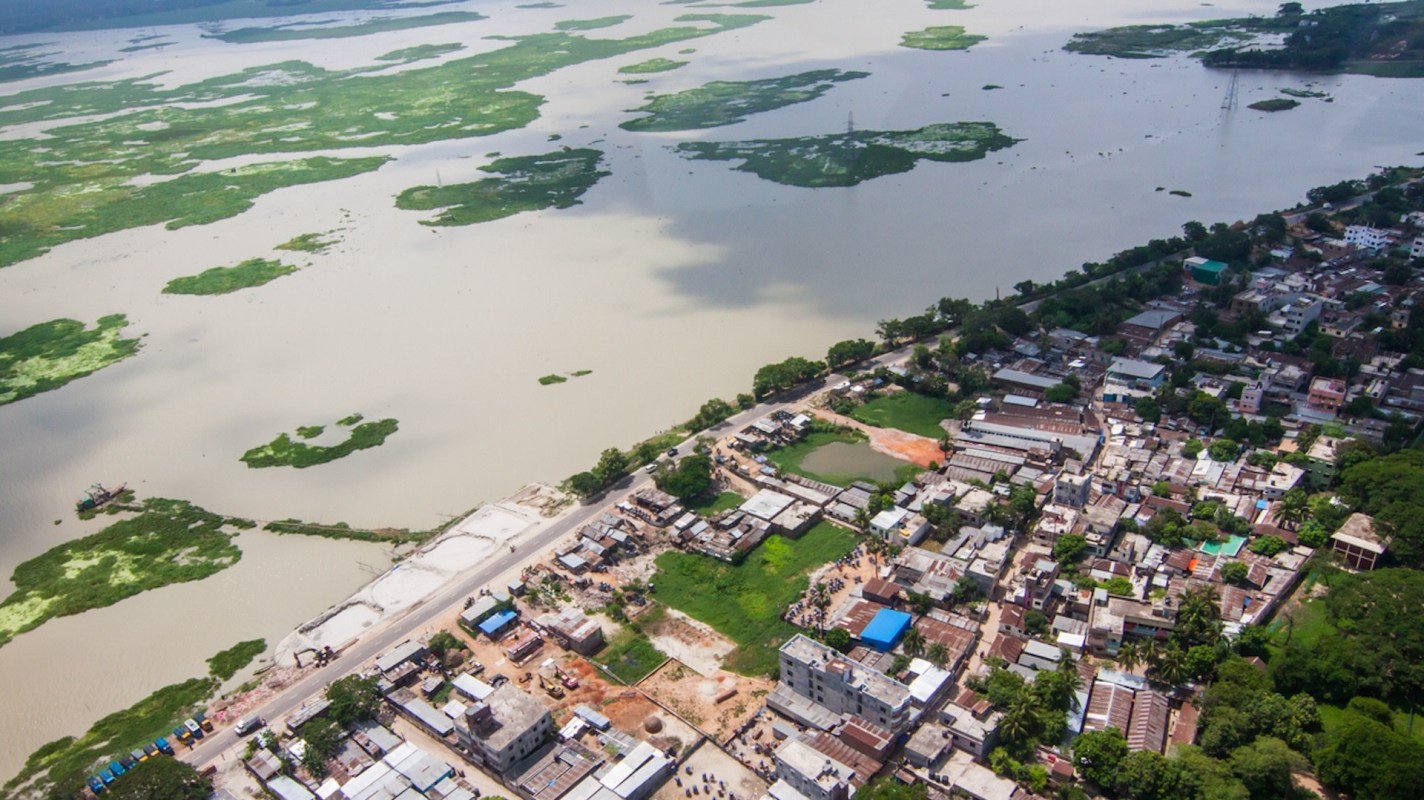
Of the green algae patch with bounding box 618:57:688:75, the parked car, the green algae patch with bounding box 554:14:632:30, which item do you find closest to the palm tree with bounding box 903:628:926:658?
the parked car

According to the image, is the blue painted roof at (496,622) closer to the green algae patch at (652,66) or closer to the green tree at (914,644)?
the green tree at (914,644)

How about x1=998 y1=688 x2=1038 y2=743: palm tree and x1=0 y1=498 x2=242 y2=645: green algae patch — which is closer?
x1=998 y1=688 x2=1038 y2=743: palm tree

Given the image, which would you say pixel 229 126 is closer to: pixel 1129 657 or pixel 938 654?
pixel 938 654

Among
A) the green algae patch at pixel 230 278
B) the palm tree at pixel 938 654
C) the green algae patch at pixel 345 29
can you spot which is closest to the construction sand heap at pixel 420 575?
the palm tree at pixel 938 654

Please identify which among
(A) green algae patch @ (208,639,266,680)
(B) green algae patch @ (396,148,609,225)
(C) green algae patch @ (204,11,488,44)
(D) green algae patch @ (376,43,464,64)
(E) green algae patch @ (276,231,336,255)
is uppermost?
(C) green algae patch @ (204,11,488,44)

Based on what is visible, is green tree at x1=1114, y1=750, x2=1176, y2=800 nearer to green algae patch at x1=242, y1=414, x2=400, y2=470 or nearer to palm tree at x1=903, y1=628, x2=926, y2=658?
palm tree at x1=903, y1=628, x2=926, y2=658

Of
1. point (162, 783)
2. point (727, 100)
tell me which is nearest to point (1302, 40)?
point (727, 100)
